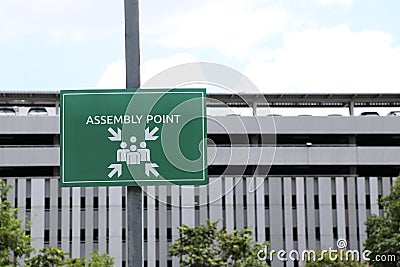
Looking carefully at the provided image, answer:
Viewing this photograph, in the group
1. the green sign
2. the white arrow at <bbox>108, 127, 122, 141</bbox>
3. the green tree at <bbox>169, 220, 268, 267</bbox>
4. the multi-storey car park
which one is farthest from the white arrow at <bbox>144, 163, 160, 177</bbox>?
the multi-storey car park

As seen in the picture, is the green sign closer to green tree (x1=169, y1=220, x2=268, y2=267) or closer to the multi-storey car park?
green tree (x1=169, y1=220, x2=268, y2=267)

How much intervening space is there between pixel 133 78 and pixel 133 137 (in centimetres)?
46

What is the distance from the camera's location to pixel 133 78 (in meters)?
5.64

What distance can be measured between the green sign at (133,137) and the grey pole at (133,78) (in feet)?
0.36

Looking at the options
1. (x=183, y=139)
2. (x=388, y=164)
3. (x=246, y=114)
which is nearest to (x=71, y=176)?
(x=183, y=139)

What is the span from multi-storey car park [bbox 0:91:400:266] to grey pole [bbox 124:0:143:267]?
26.4m

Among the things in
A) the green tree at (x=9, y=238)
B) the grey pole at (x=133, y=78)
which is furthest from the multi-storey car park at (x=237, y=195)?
the grey pole at (x=133, y=78)

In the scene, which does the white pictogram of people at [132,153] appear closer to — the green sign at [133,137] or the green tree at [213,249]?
the green sign at [133,137]

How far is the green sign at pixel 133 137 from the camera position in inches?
219

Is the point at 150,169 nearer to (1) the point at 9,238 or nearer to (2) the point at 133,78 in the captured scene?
(2) the point at 133,78

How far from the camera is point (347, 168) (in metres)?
37.8

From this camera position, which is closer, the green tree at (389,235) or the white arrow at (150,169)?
the white arrow at (150,169)

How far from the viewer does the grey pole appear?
5.52 m

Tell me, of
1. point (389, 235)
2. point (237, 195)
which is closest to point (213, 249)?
point (389, 235)
